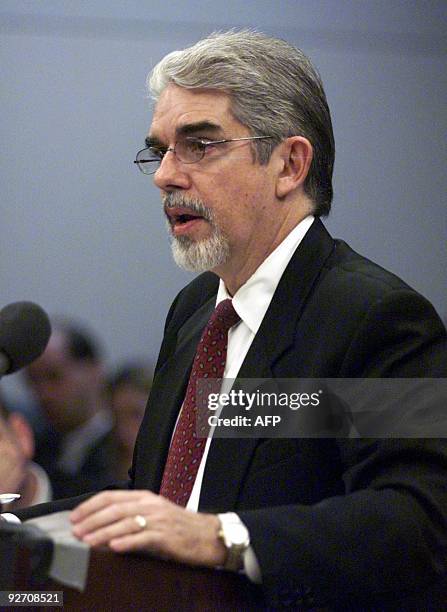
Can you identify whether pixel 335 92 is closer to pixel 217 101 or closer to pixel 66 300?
pixel 66 300

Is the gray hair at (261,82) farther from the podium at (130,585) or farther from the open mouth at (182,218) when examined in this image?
the podium at (130,585)

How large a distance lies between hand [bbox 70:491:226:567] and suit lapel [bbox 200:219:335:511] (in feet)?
1.18

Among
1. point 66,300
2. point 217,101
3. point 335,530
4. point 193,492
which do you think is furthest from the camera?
point 66,300

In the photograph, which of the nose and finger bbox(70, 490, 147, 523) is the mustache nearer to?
the nose

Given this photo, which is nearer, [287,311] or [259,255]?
[287,311]

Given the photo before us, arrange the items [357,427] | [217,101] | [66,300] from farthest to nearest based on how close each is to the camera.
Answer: [66,300], [217,101], [357,427]

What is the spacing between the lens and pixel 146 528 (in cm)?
134

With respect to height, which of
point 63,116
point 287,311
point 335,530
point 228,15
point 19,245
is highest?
point 228,15

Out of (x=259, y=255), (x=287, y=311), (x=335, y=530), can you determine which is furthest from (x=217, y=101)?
(x=335, y=530)

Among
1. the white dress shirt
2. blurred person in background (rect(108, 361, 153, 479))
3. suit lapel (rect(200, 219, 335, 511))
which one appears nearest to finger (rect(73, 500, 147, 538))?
suit lapel (rect(200, 219, 335, 511))

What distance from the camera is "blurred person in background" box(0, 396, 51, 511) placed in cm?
294

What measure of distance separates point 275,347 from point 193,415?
20 centimetres

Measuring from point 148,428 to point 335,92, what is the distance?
2228mm

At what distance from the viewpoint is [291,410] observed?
5.84ft
